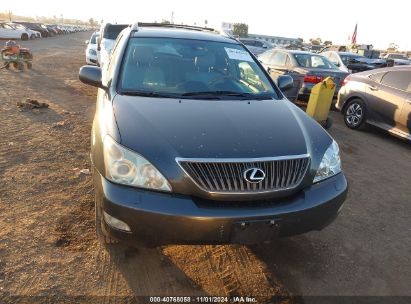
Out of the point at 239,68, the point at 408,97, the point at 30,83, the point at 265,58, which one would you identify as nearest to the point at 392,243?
the point at 239,68

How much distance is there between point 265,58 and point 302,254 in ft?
27.9

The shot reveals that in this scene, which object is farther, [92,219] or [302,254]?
[92,219]

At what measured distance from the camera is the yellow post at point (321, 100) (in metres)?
7.29

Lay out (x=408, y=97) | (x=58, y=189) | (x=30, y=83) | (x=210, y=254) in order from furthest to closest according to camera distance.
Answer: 1. (x=30, y=83)
2. (x=408, y=97)
3. (x=58, y=189)
4. (x=210, y=254)

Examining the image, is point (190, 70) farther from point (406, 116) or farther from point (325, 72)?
point (325, 72)

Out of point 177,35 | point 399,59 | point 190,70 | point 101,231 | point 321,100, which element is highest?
point 177,35

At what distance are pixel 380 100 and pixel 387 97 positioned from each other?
0.15m

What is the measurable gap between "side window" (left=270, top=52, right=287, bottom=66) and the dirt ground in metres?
5.66

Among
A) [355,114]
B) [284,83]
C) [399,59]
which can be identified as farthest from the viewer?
[399,59]

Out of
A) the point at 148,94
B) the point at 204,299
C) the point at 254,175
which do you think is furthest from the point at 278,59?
the point at 204,299

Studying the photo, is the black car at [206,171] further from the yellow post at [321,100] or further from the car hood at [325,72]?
the car hood at [325,72]

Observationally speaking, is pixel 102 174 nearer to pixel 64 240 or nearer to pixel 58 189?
pixel 64 240

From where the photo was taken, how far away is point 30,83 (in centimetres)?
1030

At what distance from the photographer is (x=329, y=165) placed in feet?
9.02
